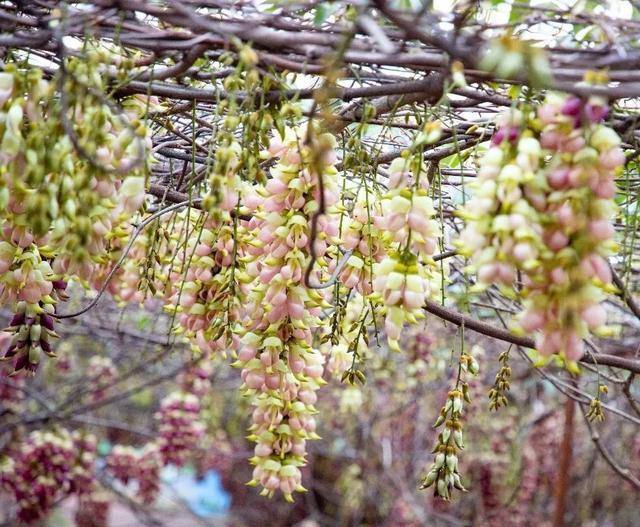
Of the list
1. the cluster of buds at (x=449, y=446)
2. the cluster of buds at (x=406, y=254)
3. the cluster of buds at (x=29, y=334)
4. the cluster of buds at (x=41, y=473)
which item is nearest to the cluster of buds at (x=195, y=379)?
the cluster of buds at (x=41, y=473)

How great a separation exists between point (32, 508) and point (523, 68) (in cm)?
334

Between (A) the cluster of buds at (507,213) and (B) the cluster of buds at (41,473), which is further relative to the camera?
(B) the cluster of buds at (41,473)

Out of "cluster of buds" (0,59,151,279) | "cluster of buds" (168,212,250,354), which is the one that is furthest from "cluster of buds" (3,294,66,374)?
"cluster of buds" (0,59,151,279)

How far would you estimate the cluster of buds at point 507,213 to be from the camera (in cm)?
80

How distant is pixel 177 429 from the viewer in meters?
3.56

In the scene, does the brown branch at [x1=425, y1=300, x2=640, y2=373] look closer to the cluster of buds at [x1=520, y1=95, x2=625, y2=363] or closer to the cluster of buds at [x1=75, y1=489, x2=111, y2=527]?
the cluster of buds at [x1=520, y1=95, x2=625, y2=363]

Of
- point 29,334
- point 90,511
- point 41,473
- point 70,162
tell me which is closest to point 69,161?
point 70,162

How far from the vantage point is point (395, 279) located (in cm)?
97

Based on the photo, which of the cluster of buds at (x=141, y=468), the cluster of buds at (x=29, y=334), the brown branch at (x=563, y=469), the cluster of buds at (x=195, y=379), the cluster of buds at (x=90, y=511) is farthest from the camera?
the cluster of buds at (x=90, y=511)

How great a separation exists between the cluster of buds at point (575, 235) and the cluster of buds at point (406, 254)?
17 cm

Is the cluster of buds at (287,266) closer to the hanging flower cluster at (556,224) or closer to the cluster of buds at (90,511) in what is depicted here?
the hanging flower cluster at (556,224)

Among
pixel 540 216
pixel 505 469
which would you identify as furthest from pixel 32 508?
pixel 540 216

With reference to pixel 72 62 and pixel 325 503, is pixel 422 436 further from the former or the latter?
pixel 72 62

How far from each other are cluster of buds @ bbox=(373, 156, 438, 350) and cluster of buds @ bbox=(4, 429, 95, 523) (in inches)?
115
